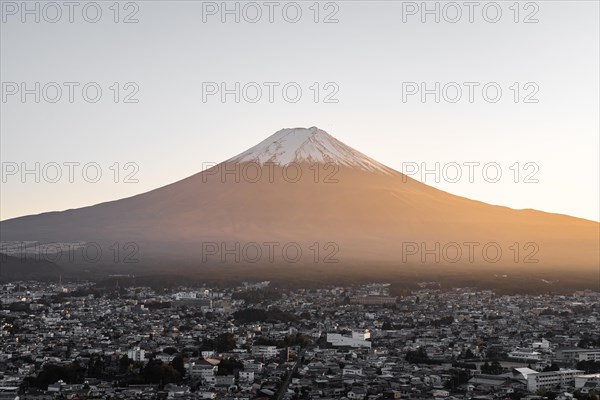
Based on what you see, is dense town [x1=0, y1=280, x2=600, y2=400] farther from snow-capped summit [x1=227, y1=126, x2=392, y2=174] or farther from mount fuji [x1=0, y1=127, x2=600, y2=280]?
snow-capped summit [x1=227, y1=126, x2=392, y2=174]

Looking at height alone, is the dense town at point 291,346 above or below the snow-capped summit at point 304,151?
below

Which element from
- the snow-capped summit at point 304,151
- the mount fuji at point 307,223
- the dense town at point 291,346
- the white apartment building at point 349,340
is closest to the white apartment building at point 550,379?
the dense town at point 291,346

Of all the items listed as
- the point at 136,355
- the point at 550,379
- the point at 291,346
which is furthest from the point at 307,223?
the point at 550,379

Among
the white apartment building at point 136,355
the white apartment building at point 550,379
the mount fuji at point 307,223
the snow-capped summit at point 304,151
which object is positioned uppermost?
the snow-capped summit at point 304,151

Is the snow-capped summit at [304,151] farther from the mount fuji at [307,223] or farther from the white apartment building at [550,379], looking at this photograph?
the white apartment building at [550,379]

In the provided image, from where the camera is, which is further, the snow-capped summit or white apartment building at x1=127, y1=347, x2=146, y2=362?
the snow-capped summit

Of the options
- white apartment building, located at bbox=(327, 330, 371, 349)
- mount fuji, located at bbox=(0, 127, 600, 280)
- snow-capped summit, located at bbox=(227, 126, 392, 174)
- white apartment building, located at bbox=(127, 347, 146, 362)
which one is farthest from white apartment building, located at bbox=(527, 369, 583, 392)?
snow-capped summit, located at bbox=(227, 126, 392, 174)

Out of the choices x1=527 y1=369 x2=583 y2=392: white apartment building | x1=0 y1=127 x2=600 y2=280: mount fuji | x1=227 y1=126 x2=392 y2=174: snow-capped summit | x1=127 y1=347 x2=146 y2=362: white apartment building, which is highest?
x1=227 y1=126 x2=392 y2=174: snow-capped summit

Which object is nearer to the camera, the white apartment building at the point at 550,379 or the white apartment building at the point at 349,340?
the white apartment building at the point at 550,379
